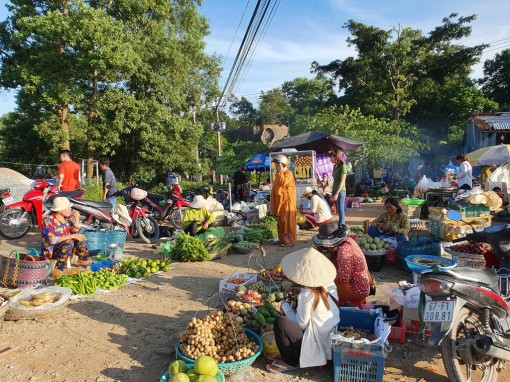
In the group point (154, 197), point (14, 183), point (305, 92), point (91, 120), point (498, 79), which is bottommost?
point (154, 197)

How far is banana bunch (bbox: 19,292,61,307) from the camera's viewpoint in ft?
14.7

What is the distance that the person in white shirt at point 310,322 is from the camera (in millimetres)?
3244

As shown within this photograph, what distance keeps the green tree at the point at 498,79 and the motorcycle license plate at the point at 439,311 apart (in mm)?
28367

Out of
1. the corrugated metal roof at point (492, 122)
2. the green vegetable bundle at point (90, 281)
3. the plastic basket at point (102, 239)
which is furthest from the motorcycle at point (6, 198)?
the corrugated metal roof at point (492, 122)

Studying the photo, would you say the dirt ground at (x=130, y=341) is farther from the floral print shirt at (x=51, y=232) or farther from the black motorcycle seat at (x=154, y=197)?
the black motorcycle seat at (x=154, y=197)

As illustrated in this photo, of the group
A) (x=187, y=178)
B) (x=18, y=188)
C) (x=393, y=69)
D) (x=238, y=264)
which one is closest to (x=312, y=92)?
(x=393, y=69)

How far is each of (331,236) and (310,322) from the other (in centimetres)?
111

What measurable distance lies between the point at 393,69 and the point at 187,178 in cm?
1583

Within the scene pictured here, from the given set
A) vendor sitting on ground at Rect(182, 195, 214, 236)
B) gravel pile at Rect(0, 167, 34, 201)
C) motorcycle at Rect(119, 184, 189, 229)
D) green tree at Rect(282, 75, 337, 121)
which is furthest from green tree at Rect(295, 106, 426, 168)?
green tree at Rect(282, 75, 337, 121)

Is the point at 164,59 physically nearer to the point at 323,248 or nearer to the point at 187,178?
the point at 187,178

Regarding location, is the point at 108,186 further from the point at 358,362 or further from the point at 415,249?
the point at 358,362

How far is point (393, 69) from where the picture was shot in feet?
85.0

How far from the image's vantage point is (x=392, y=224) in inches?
253

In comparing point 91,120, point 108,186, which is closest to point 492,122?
point 108,186
